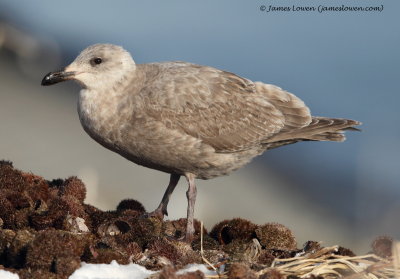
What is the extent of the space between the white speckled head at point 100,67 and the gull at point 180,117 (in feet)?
→ 0.04

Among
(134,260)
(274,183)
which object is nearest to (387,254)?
(134,260)

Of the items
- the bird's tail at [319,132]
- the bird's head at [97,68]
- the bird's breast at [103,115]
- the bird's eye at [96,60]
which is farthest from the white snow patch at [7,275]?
the bird's tail at [319,132]

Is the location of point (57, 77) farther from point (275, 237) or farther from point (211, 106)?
point (275, 237)

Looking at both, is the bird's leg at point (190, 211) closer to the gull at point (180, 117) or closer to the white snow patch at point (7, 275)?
the gull at point (180, 117)

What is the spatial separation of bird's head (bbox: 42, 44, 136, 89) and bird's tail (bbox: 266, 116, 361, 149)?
2.43 meters

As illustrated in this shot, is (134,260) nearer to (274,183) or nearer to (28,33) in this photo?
(274,183)

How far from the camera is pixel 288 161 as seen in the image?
25.2 metres

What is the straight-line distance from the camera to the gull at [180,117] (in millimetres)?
9484

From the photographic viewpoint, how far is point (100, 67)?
32.8ft

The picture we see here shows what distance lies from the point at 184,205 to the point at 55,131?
15.5 ft

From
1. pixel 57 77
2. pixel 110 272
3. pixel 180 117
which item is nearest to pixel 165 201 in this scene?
pixel 180 117

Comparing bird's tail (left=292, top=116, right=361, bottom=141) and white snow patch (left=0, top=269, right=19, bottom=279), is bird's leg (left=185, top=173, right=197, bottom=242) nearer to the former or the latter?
bird's tail (left=292, top=116, right=361, bottom=141)

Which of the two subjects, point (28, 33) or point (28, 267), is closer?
point (28, 267)

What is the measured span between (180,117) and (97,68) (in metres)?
1.35
